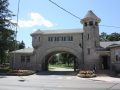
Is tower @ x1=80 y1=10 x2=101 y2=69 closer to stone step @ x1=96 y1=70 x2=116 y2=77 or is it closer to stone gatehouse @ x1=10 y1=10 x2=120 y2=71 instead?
stone gatehouse @ x1=10 y1=10 x2=120 y2=71

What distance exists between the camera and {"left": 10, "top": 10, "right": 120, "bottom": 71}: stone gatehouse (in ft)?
108

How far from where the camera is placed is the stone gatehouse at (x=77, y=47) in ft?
108

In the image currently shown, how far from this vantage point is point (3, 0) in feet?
133

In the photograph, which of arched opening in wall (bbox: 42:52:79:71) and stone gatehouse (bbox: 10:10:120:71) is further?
arched opening in wall (bbox: 42:52:79:71)

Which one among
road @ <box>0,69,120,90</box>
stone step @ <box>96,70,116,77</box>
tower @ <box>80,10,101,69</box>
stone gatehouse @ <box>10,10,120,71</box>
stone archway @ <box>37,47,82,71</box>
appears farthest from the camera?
stone archway @ <box>37,47,82,71</box>

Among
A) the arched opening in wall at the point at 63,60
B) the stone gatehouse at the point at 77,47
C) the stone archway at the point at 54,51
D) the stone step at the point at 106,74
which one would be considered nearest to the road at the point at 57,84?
the stone step at the point at 106,74

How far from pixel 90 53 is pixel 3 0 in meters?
23.0

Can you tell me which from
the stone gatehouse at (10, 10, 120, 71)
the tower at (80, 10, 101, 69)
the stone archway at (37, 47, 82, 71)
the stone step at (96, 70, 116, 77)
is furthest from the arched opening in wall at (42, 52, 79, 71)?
the stone step at (96, 70, 116, 77)

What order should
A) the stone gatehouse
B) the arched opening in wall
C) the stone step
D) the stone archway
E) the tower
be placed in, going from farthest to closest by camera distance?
1. the arched opening in wall
2. the stone archway
3. the tower
4. the stone gatehouse
5. the stone step

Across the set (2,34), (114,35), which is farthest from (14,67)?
(114,35)

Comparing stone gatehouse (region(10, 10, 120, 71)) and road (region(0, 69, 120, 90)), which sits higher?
stone gatehouse (region(10, 10, 120, 71))

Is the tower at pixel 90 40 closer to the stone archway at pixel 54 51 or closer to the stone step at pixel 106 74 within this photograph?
the stone archway at pixel 54 51

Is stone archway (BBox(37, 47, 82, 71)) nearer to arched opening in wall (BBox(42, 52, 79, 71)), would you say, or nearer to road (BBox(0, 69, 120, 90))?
arched opening in wall (BBox(42, 52, 79, 71))

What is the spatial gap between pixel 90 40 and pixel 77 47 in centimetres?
296
